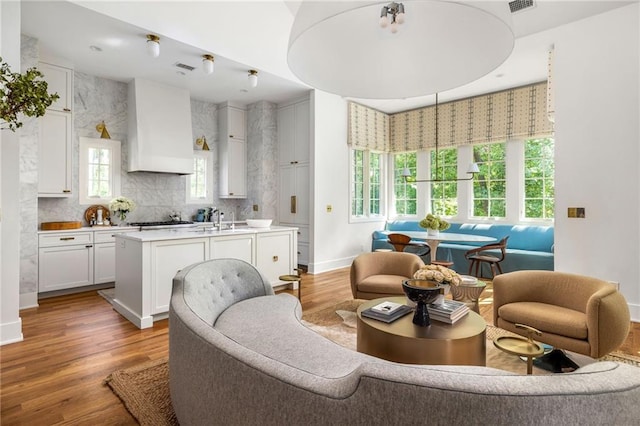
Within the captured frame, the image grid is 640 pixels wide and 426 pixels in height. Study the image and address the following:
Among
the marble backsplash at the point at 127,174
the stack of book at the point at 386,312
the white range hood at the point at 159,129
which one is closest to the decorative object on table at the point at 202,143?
the marble backsplash at the point at 127,174

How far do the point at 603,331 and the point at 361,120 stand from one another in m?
5.45

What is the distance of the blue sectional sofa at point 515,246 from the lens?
5141 millimetres

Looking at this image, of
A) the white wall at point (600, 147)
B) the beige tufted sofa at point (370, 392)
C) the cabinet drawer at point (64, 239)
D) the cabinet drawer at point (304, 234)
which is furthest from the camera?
the cabinet drawer at point (304, 234)

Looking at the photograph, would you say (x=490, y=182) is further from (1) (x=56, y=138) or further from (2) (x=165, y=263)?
(1) (x=56, y=138)

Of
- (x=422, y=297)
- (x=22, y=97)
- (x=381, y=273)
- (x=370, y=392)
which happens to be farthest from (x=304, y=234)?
(x=370, y=392)

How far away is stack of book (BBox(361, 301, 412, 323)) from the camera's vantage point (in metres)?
2.29

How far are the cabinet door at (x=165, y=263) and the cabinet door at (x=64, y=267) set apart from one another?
191 cm

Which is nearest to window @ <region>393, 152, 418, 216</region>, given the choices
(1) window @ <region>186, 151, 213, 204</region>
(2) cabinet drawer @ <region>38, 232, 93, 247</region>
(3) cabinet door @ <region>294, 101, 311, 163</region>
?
(3) cabinet door @ <region>294, 101, 311, 163</region>

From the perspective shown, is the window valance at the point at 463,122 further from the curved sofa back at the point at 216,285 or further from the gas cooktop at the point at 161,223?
the curved sofa back at the point at 216,285

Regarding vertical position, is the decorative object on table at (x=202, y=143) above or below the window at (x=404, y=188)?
above

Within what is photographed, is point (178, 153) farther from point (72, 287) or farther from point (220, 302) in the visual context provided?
point (220, 302)

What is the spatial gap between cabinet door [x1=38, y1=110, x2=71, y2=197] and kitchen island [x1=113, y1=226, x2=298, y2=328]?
162cm

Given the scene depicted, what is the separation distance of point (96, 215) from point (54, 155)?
1077 mm

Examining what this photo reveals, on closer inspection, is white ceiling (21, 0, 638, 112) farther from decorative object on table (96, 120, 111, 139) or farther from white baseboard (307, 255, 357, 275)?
white baseboard (307, 255, 357, 275)
